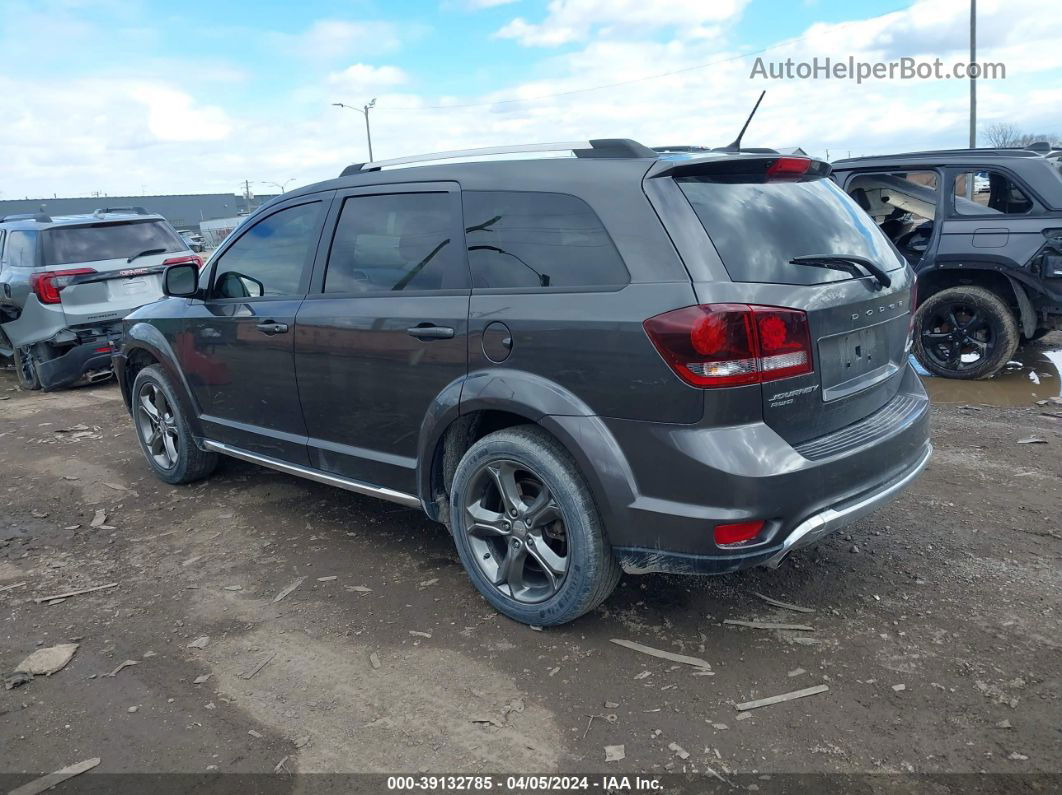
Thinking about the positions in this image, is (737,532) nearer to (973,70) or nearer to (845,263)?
(845,263)

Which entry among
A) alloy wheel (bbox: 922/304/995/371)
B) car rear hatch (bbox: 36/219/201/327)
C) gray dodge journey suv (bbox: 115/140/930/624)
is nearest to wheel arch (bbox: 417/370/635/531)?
gray dodge journey suv (bbox: 115/140/930/624)

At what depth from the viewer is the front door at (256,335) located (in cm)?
421

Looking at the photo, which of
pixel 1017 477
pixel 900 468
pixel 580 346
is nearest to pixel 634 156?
pixel 580 346

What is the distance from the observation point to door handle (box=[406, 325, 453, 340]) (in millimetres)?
3391

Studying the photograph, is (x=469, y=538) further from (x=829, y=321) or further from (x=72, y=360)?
(x=72, y=360)

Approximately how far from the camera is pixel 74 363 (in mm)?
8602

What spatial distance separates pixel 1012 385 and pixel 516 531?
5726 mm

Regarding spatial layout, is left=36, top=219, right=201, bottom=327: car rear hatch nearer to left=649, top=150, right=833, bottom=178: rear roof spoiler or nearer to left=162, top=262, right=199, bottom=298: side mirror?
left=162, top=262, right=199, bottom=298: side mirror

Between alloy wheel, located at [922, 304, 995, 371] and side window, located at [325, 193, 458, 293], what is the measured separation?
560cm

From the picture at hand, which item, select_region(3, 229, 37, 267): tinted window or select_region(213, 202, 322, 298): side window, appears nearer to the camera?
select_region(213, 202, 322, 298): side window

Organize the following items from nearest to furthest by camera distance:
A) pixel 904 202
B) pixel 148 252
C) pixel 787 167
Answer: pixel 787 167, pixel 904 202, pixel 148 252

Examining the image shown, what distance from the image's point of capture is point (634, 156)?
3150mm

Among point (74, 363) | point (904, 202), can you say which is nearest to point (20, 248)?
point (74, 363)

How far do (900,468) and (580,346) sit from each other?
1402 mm
